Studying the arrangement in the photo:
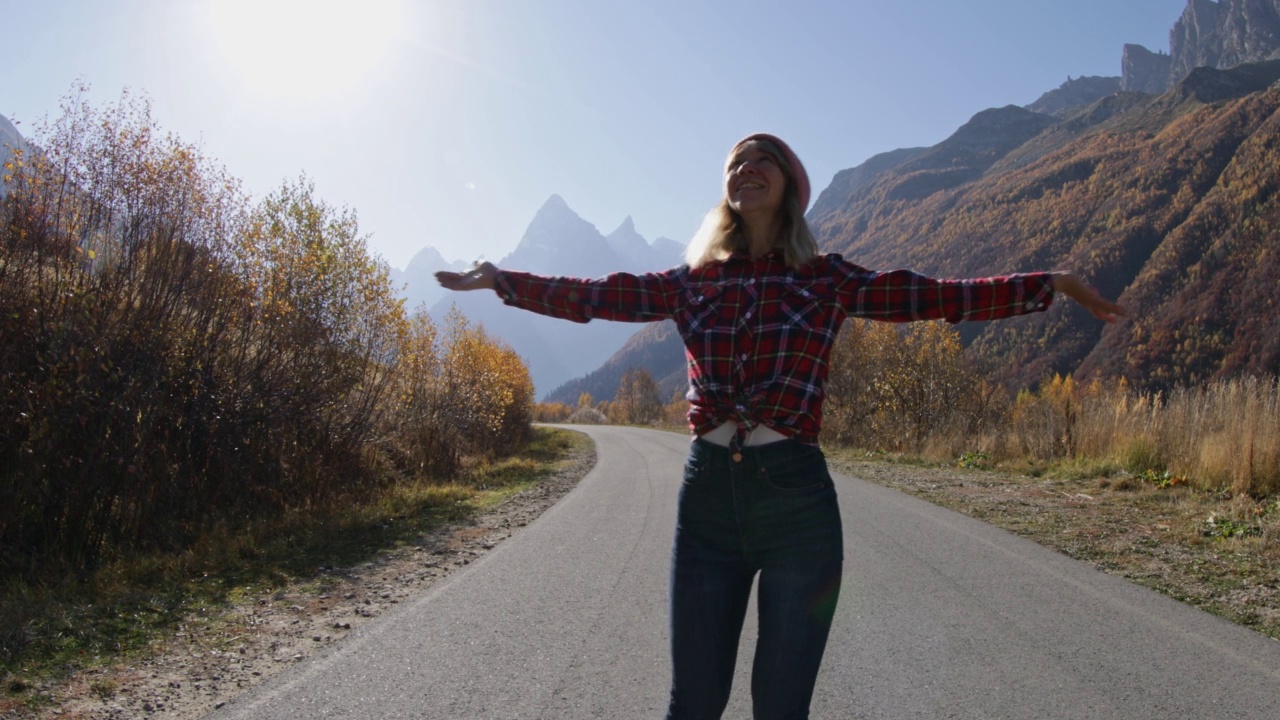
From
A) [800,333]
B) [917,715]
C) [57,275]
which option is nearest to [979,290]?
[800,333]

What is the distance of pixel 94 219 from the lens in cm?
741

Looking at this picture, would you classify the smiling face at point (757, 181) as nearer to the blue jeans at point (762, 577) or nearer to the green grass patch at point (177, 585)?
the blue jeans at point (762, 577)

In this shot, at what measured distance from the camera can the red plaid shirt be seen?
174 cm

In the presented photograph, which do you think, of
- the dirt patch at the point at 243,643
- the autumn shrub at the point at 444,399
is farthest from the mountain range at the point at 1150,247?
the dirt patch at the point at 243,643

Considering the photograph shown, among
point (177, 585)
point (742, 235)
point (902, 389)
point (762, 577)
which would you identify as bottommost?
point (177, 585)

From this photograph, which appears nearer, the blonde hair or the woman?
the woman

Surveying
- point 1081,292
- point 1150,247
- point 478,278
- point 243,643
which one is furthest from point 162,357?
point 1150,247

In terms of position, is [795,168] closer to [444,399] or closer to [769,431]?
[769,431]

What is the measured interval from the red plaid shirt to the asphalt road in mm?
1971

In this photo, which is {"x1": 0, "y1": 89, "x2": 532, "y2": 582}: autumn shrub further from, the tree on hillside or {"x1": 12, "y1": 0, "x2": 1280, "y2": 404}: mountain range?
the tree on hillside

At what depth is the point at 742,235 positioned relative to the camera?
198 centimetres

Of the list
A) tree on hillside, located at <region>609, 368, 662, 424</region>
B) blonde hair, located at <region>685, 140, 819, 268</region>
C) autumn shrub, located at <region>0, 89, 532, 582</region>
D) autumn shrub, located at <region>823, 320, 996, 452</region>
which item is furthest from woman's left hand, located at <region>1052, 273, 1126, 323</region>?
tree on hillside, located at <region>609, 368, 662, 424</region>

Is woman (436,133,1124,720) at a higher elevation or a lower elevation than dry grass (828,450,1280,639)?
higher

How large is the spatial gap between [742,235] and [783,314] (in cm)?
33
